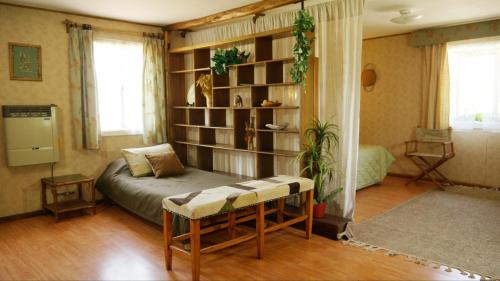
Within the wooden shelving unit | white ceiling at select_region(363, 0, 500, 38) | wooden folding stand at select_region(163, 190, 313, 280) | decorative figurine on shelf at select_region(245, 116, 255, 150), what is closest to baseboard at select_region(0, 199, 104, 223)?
the wooden shelving unit

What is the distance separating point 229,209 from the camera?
2973 millimetres

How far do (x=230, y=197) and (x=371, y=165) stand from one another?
131 inches

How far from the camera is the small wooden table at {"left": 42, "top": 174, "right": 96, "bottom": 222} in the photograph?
422 cm

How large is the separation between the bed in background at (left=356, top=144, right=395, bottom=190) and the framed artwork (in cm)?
436

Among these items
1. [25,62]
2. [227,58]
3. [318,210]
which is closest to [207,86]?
[227,58]

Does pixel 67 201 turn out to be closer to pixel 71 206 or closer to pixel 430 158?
pixel 71 206

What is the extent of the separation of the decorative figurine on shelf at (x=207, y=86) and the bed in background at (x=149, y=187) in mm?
987

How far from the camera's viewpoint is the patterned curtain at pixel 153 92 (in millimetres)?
5328

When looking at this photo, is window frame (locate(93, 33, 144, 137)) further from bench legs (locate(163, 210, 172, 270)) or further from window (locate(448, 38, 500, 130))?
window (locate(448, 38, 500, 130))

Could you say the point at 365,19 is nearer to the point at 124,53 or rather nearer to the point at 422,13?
the point at 422,13

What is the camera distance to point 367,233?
12.4 ft

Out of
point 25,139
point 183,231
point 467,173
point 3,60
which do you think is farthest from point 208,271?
point 467,173

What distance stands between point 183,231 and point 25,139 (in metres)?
2.28

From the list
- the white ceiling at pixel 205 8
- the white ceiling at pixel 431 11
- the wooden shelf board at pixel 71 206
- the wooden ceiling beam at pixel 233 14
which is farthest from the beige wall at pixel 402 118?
the wooden shelf board at pixel 71 206
